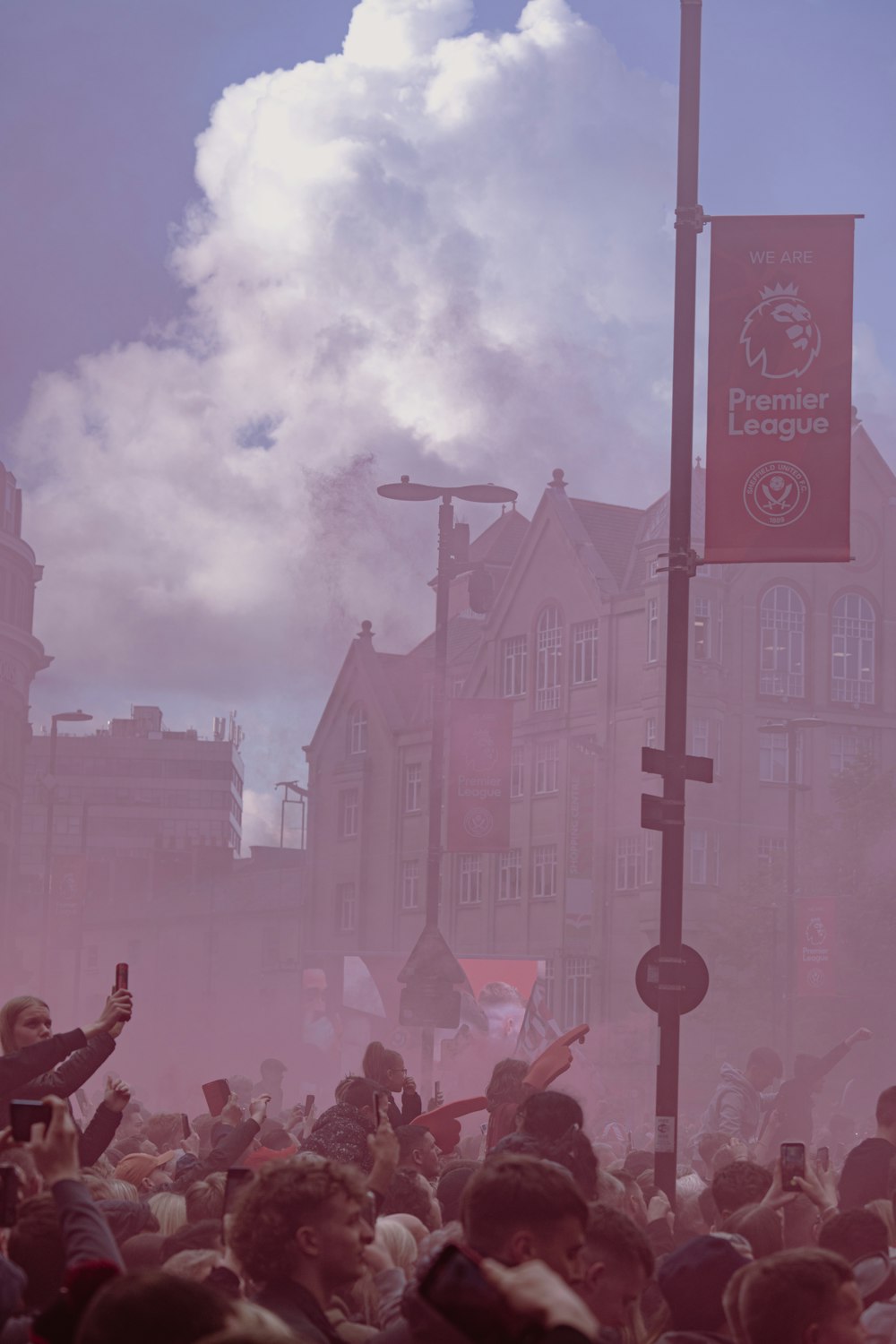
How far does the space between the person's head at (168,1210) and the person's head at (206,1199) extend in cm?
23

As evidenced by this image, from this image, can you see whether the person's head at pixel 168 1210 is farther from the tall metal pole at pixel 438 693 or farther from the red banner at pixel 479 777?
the red banner at pixel 479 777

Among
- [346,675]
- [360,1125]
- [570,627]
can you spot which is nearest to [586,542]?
[570,627]

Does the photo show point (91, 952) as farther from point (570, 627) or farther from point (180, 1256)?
point (180, 1256)

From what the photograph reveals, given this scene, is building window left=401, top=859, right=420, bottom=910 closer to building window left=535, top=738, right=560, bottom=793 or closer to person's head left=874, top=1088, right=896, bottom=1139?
building window left=535, top=738, right=560, bottom=793

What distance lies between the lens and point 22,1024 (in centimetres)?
746

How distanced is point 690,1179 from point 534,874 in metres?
52.4

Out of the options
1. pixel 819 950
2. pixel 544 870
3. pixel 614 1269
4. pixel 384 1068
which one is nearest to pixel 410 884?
pixel 544 870

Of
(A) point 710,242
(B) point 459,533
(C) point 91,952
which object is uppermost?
(B) point 459,533

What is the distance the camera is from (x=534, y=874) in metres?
64.6

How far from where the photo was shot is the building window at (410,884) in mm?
71438

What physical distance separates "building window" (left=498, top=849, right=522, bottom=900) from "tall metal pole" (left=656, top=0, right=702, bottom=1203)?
5231cm

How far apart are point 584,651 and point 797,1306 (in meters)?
60.5

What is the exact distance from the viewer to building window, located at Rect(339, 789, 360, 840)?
250ft

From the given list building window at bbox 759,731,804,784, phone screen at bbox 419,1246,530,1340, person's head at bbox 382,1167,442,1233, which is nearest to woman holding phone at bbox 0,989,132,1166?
person's head at bbox 382,1167,442,1233
